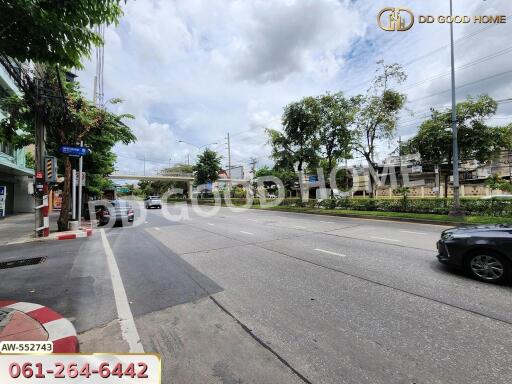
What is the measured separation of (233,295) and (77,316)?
90.2 inches

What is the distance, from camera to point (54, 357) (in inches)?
85.9

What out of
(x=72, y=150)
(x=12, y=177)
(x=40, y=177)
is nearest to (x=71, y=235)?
(x=40, y=177)

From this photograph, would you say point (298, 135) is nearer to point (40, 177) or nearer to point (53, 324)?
point (40, 177)

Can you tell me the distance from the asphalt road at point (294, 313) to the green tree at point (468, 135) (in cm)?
1462

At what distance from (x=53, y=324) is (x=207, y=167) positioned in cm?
3809

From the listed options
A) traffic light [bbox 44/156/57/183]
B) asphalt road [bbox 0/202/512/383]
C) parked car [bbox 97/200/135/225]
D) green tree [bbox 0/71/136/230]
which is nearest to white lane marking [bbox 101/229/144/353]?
asphalt road [bbox 0/202/512/383]

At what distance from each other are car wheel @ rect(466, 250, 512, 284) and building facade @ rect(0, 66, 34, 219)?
24.0m

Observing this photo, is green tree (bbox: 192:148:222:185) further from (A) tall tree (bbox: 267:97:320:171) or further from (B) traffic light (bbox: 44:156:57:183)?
(B) traffic light (bbox: 44:156:57:183)

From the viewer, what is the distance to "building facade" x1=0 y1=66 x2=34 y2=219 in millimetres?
19323

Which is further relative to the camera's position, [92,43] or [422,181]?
[422,181]

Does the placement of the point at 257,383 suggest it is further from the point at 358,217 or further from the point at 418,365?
the point at 358,217

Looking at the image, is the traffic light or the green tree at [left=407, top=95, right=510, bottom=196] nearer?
the traffic light

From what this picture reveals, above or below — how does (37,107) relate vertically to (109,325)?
above

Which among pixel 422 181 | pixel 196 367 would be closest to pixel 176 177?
pixel 422 181
